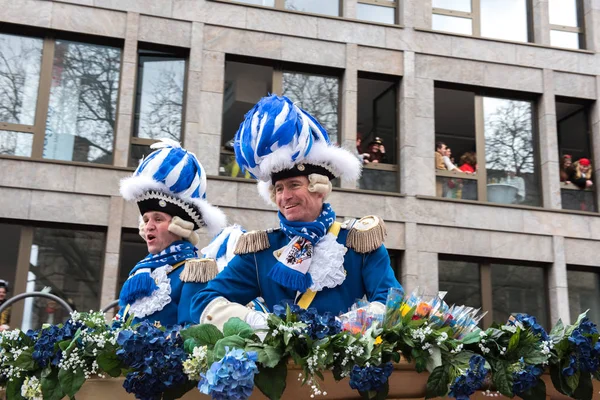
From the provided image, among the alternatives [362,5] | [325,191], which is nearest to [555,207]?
[362,5]

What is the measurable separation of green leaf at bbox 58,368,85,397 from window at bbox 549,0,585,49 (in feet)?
51.9

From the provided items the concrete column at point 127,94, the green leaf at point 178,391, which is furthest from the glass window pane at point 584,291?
the green leaf at point 178,391

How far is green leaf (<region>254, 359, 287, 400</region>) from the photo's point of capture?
2383 millimetres

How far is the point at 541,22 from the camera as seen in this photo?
16578 mm

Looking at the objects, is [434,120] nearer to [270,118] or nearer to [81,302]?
[81,302]

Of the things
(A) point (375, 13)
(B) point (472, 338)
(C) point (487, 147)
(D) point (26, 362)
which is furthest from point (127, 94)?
(B) point (472, 338)

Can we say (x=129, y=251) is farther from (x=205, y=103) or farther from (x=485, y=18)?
(x=485, y=18)

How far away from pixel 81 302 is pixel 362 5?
318 inches

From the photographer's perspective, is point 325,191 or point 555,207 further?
point 555,207

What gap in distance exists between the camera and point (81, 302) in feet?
43.1

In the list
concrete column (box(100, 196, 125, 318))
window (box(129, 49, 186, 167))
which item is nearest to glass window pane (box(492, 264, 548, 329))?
window (box(129, 49, 186, 167))

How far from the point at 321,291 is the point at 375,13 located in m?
13.3

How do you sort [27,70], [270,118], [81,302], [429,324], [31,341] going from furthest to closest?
1. [27,70]
2. [81,302]
3. [270,118]
4. [31,341]
5. [429,324]

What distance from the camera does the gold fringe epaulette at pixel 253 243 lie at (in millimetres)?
3564
